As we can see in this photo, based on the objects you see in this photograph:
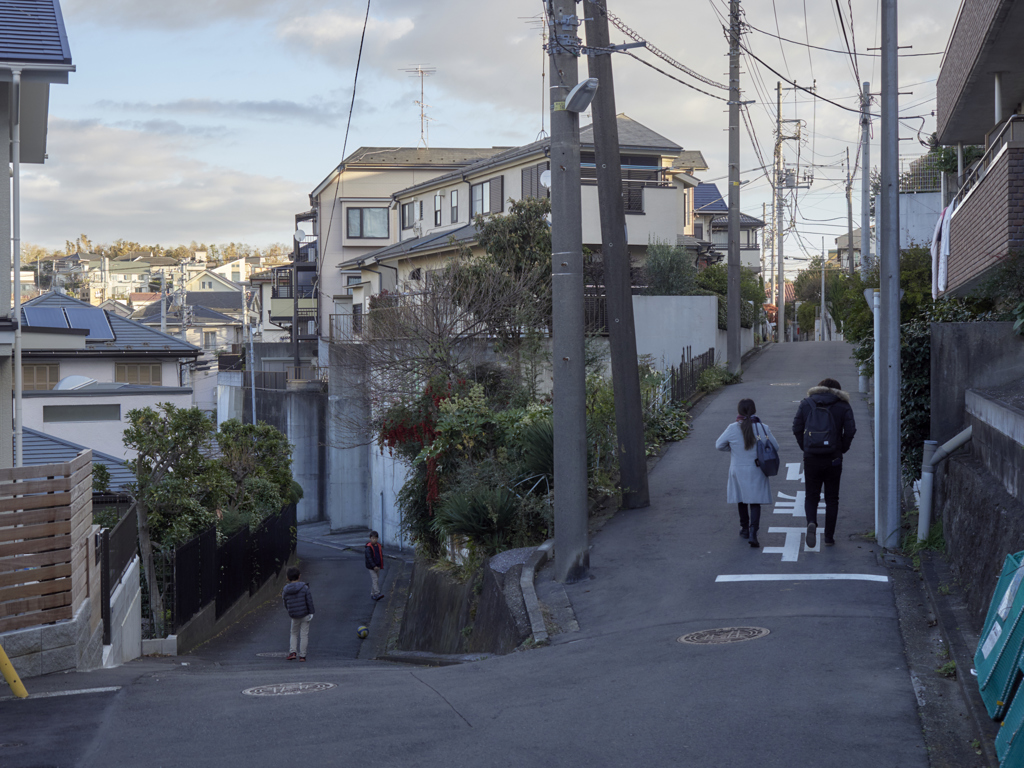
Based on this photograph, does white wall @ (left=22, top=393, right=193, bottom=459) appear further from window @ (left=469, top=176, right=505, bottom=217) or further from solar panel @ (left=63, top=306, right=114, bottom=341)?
window @ (left=469, top=176, right=505, bottom=217)

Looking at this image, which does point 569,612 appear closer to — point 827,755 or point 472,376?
point 827,755

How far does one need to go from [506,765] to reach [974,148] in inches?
742

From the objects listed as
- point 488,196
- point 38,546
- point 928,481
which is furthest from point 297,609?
point 488,196

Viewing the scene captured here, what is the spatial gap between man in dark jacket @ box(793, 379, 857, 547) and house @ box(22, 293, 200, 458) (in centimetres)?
1980

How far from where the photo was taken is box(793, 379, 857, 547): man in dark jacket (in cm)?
991

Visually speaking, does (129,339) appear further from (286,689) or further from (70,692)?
(286,689)

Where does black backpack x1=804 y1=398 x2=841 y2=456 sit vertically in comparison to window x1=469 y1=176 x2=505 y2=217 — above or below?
below

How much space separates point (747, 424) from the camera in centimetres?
1043

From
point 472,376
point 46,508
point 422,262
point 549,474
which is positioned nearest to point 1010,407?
point 549,474

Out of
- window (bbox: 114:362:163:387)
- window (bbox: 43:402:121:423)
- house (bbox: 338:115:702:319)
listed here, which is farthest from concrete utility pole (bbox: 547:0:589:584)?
window (bbox: 114:362:163:387)

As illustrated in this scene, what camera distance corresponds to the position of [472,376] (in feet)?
64.0

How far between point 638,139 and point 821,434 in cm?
2198

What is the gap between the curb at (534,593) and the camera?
870 centimetres

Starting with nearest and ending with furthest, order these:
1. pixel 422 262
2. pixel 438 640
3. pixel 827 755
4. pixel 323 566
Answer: pixel 827 755, pixel 438 640, pixel 323 566, pixel 422 262
